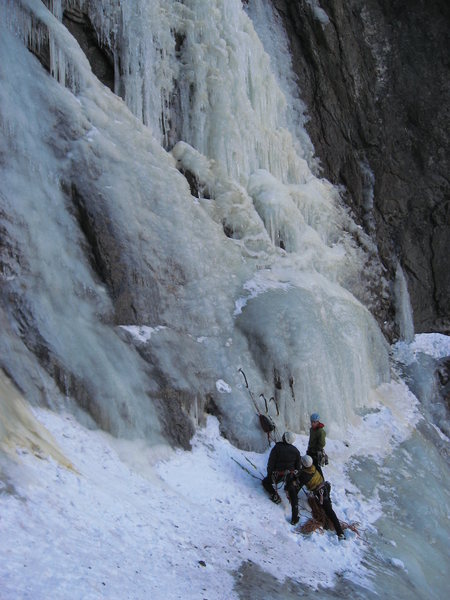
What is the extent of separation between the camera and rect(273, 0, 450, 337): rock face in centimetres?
1900

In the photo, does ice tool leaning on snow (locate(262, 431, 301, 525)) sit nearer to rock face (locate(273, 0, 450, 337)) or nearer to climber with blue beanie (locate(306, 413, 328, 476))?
climber with blue beanie (locate(306, 413, 328, 476))

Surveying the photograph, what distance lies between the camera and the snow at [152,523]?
5125 mm

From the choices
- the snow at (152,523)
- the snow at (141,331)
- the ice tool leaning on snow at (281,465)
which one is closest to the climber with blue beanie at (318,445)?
the snow at (152,523)

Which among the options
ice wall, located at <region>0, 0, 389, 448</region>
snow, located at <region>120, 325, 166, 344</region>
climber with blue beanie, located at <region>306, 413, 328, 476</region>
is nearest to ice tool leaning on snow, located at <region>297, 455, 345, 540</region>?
climber with blue beanie, located at <region>306, 413, 328, 476</region>

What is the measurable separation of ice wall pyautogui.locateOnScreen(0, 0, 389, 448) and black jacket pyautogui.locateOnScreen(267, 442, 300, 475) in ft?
4.15

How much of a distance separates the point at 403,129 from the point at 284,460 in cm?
1322

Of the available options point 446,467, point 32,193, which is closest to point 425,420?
point 446,467

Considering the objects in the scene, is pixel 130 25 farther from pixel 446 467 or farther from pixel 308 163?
pixel 446 467

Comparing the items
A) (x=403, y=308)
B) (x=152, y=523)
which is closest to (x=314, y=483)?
(x=152, y=523)

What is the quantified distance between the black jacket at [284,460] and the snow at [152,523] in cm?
41

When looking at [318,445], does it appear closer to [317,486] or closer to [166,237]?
[317,486]

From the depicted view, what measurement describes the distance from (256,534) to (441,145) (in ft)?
48.3

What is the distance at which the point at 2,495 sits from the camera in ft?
18.1

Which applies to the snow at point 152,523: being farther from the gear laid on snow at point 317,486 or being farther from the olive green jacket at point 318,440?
the olive green jacket at point 318,440
